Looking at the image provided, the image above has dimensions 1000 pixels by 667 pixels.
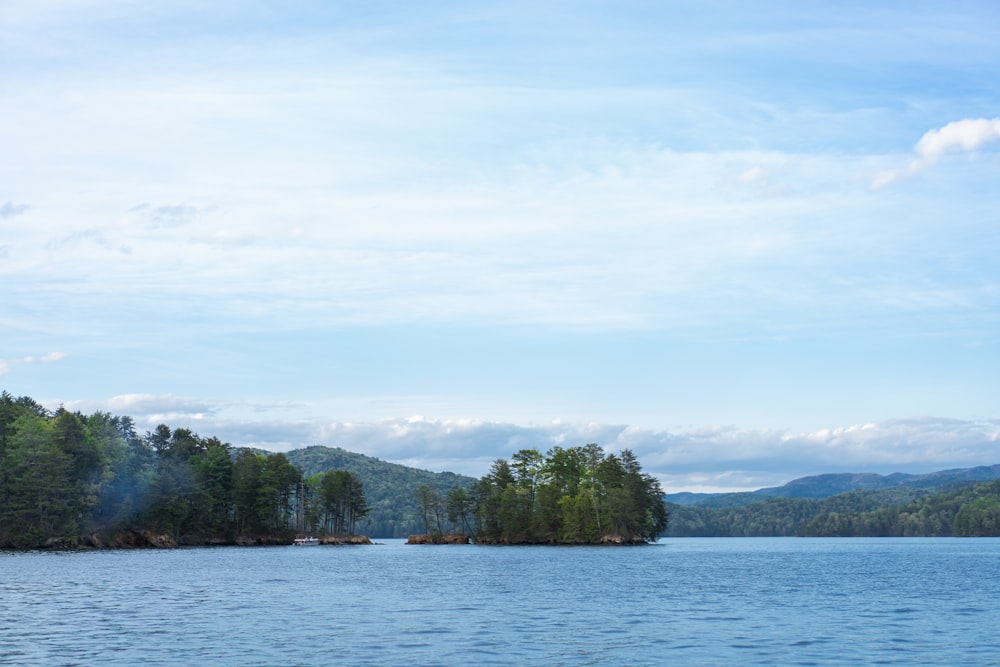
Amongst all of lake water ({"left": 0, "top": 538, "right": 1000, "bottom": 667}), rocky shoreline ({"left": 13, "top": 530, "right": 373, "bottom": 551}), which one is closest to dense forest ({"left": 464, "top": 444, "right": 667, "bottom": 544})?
rocky shoreline ({"left": 13, "top": 530, "right": 373, "bottom": 551})

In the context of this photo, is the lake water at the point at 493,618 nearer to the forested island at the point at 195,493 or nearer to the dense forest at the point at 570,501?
the forested island at the point at 195,493

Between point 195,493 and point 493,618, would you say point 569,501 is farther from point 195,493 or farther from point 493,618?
point 493,618

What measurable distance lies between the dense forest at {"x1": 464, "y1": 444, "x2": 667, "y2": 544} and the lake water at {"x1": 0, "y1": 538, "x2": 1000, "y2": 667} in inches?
3180

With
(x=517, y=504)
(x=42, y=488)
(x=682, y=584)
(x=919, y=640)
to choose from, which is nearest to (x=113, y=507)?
(x=42, y=488)

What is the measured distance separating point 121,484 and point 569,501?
240ft

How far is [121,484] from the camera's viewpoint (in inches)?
5709

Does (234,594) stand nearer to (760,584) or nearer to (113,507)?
(760,584)

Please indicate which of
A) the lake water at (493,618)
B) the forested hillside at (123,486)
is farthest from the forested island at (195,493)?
the lake water at (493,618)

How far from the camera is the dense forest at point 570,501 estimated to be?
164750 mm

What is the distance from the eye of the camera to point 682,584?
71125 millimetres

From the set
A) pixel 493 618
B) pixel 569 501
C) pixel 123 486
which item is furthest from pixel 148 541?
pixel 493 618

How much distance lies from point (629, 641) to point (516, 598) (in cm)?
2073

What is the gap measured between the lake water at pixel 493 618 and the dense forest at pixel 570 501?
80.8m

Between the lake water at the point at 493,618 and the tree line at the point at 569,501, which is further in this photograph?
the tree line at the point at 569,501
